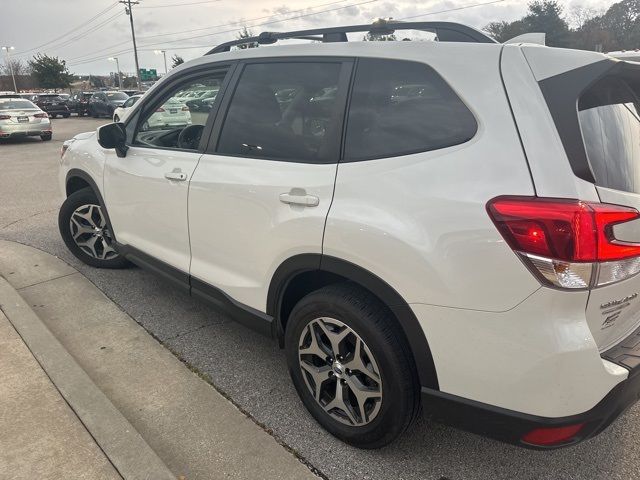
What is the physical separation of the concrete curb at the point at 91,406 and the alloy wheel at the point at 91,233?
1015mm

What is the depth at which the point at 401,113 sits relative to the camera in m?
2.12

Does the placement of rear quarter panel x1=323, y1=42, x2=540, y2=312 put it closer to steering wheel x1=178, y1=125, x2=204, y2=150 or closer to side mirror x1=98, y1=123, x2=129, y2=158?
steering wheel x1=178, y1=125, x2=204, y2=150

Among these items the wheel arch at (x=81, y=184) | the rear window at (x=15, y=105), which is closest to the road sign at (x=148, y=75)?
the rear window at (x=15, y=105)

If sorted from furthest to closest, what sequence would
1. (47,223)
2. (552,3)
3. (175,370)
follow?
1. (552,3)
2. (47,223)
3. (175,370)

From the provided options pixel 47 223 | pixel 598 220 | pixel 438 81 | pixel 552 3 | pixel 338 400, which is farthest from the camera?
pixel 552 3

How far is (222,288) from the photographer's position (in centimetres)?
296

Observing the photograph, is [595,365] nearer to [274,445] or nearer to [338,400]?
[338,400]

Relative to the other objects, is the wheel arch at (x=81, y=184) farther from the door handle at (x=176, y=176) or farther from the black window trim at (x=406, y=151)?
the black window trim at (x=406, y=151)

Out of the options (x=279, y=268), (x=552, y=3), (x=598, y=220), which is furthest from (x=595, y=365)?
(x=552, y=3)

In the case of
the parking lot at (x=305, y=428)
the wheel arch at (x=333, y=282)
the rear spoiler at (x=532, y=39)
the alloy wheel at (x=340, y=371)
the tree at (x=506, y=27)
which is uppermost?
the tree at (x=506, y=27)

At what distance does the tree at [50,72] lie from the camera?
51844 mm

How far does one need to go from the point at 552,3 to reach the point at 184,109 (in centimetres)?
5167

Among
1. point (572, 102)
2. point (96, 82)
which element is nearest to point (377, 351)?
point (572, 102)

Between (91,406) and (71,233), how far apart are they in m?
2.52
